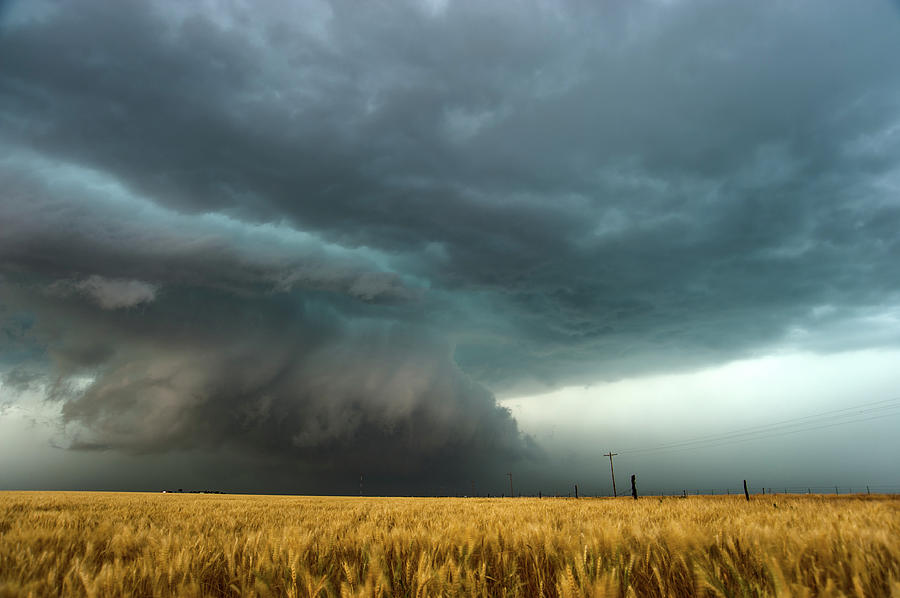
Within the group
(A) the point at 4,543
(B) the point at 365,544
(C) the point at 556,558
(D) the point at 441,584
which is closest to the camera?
(D) the point at 441,584

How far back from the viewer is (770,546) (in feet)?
11.3

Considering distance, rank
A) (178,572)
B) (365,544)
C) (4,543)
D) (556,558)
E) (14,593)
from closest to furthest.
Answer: (14,593)
(178,572)
(556,558)
(4,543)
(365,544)

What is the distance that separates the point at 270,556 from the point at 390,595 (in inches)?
62.6

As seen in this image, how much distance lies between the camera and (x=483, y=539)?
4551mm

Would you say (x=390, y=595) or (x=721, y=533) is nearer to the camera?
(x=390, y=595)

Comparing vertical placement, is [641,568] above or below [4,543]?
below

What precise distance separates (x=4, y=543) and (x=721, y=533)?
22.2 feet

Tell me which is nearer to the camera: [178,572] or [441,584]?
[441,584]

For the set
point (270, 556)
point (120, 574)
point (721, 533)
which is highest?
point (120, 574)

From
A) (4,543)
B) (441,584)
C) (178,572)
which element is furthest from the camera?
(4,543)

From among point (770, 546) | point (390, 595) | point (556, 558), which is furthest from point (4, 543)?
point (770, 546)

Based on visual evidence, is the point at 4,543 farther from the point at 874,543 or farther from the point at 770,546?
the point at 874,543

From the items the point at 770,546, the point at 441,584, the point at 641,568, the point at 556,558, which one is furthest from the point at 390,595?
the point at 770,546

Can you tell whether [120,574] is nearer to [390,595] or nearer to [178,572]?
[178,572]
